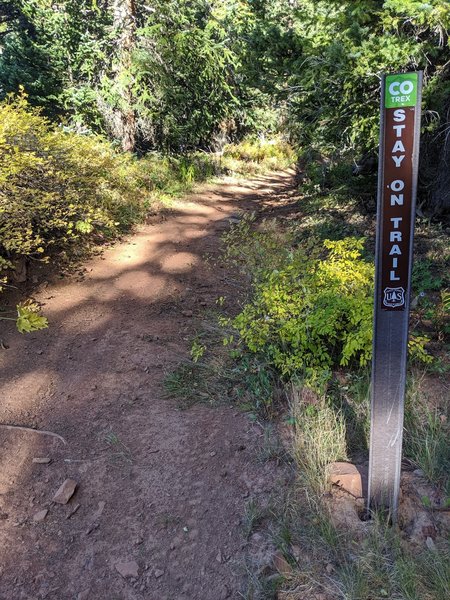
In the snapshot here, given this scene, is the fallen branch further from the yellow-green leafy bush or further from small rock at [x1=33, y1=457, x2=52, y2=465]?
the yellow-green leafy bush

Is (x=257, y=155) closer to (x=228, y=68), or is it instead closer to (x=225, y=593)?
(x=228, y=68)

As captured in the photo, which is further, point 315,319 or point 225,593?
point 315,319

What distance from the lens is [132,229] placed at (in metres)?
9.05

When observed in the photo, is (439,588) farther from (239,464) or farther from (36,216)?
(36,216)

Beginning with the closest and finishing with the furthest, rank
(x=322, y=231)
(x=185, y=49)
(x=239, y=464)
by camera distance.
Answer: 1. (x=239, y=464)
2. (x=322, y=231)
3. (x=185, y=49)

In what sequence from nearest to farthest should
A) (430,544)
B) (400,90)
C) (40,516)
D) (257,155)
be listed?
(400,90), (430,544), (40,516), (257,155)

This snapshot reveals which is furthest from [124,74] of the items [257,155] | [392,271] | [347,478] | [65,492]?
[347,478]

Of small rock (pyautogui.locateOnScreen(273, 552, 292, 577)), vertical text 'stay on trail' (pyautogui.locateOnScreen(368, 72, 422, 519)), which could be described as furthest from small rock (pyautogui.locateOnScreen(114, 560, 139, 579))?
vertical text 'stay on trail' (pyautogui.locateOnScreen(368, 72, 422, 519))

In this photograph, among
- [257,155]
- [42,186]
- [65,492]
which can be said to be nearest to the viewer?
[65,492]

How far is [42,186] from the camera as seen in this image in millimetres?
6148

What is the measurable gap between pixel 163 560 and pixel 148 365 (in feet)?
7.08

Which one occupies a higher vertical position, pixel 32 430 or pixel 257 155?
pixel 257 155

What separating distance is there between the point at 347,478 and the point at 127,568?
57.4 inches

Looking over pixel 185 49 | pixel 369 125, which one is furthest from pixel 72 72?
pixel 369 125
